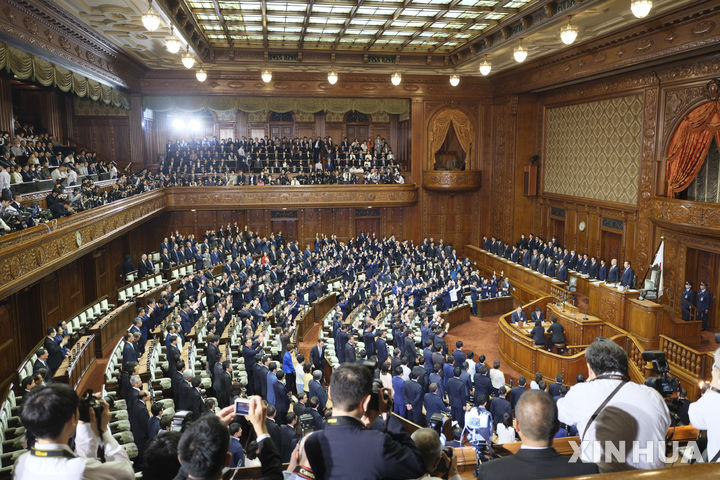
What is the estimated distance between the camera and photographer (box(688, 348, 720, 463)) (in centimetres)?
241

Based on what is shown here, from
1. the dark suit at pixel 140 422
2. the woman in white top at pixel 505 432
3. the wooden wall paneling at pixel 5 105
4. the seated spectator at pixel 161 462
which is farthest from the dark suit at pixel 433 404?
the wooden wall paneling at pixel 5 105

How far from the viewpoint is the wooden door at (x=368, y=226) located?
21.4 metres

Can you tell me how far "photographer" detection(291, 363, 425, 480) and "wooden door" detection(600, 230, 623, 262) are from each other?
14913mm

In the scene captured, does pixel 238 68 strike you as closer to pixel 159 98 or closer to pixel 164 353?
pixel 159 98

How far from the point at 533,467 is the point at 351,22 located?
1436 centimetres

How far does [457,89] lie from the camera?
20.5 m

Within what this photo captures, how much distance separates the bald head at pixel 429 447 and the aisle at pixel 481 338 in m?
9.25

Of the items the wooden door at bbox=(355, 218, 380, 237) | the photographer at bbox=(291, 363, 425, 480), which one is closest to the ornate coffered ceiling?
the wooden door at bbox=(355, 218, 380, 237)

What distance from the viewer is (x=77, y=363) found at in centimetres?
827

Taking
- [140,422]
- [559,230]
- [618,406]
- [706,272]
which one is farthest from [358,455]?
[559,230]

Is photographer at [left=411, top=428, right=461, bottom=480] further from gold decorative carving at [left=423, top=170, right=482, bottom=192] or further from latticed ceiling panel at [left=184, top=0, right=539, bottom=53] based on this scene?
gold decorative carving at [left=423, top=170, right=482, bottom=192]

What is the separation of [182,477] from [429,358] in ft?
23.5

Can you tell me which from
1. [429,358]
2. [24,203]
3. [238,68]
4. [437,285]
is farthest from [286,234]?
[429,358]

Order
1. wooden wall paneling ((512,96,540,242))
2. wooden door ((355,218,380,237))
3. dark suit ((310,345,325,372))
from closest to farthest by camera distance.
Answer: dark suit ((310,345,325,372)) → wooden wall paneling ((512,96,540,242)) → wooden door ((355,218,380,237))
